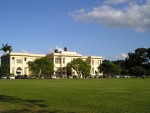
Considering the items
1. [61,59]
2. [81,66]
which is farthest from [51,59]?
[81,66]

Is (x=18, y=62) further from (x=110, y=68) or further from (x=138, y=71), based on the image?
(x=138, y=71)

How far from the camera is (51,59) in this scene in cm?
18000

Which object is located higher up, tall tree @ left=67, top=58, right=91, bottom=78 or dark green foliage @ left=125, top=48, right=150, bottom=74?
dark green foliage @ left=125, top=48, right=150, bottom=74

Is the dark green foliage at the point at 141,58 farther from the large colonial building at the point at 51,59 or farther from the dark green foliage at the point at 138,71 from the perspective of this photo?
the large colonial building at the point at 51,59

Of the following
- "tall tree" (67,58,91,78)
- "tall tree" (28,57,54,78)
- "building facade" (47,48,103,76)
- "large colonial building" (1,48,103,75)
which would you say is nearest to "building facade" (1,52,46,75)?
"large colonial building" (1,48,103,75)

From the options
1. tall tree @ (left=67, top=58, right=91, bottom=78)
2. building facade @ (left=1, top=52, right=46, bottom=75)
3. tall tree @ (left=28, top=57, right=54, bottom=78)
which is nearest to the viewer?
tall tree @ (left=28, top=57, right=54, bottom=78)

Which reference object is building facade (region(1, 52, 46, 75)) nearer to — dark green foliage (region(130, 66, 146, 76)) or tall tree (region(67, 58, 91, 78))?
tall tree (region(67, 58, 91, 78))

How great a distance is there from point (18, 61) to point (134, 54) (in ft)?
195

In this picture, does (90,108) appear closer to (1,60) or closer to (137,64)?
(137,64)

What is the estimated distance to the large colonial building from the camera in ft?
555

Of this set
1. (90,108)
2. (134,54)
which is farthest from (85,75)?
(90,108)

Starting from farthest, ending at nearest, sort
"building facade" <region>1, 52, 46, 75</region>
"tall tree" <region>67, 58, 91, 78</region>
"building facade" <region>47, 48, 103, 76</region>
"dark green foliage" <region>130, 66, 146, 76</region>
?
"building facade" <region>47, 48, 103, 76</region>
"building facade" <region>1, 52, 46, 75</region>
"dark green foliage" <region>130, 66, 146, 76</region>
"tall tree" <region>67, 58, 91, 78</region>

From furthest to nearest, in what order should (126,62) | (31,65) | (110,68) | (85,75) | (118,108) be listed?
(126,62), (110,68), (85,75), (31,65), (118,108)

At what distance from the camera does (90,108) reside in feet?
50.9
